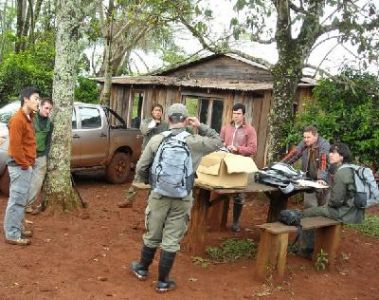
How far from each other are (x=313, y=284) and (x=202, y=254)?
57.2 inches

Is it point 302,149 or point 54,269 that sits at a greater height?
point 302,149

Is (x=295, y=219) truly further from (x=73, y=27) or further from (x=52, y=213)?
(x=73, y=27)

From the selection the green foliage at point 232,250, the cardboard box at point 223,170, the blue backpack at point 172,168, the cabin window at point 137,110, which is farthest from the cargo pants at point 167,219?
the cabin window at point 137,110

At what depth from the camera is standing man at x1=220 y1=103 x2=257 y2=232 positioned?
746cm

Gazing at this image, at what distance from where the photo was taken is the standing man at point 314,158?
699 cm

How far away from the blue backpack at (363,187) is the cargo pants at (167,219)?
7.45 feet

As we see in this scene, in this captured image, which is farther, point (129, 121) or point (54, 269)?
point (129, 121)

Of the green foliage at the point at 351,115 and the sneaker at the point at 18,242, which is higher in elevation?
the green foliage at the point at 351,115

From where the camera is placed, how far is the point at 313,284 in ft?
19.2

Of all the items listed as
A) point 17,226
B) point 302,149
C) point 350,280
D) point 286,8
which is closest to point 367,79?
point 286,8

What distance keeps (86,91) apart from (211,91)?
5.31 m

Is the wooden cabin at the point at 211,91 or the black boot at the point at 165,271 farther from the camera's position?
the wooden cabin at the point at 211,91

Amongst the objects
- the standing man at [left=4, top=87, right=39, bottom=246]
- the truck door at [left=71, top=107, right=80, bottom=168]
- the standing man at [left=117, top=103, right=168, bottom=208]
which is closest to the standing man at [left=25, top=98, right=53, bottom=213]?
the standing man at [left=4, top=87, right=39, bottom=246]

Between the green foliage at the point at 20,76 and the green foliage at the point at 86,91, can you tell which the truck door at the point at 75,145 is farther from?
the green foliage at the point at 86,91
